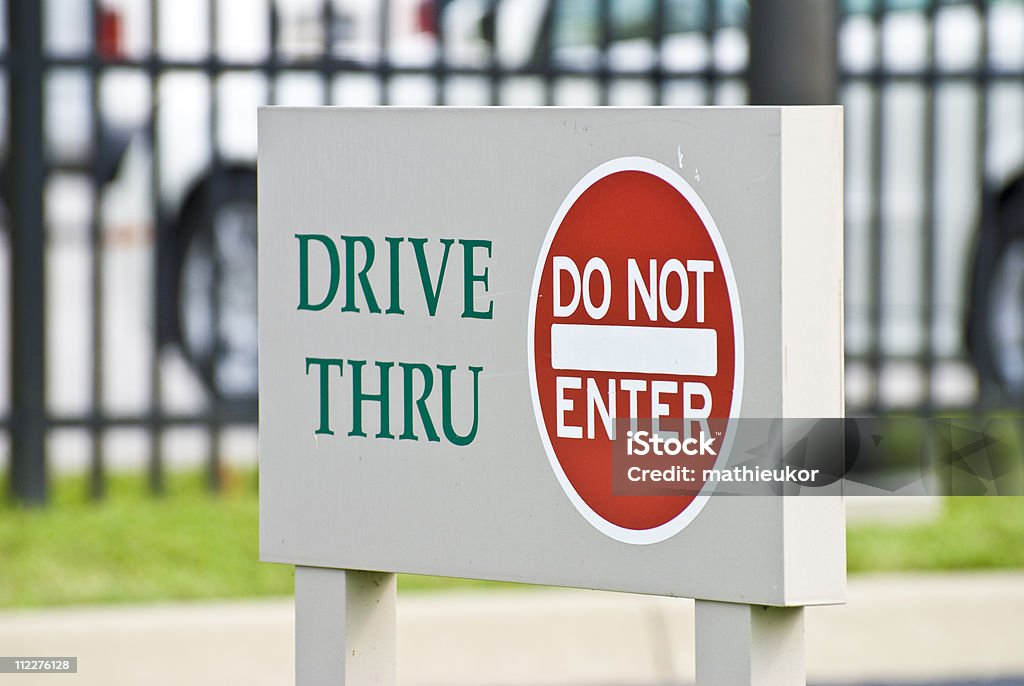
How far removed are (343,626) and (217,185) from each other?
398cm

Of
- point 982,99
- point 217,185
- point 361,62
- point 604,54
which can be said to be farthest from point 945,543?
point 217,185

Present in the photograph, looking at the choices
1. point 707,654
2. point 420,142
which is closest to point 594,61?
point 420,142

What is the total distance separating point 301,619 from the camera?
124 inches

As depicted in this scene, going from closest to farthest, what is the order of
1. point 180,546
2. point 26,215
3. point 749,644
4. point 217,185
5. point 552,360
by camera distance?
point 749,644
point 552,360
point 180,546
point 26,215
point 217,185

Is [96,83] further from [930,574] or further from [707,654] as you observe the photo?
[707,654]

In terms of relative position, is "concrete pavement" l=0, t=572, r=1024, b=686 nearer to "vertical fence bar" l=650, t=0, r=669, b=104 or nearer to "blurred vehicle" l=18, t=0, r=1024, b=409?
"blurred vehicle" l=18, t=0, r=1024, b=409

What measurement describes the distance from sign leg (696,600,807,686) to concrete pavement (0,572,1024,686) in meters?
2.50

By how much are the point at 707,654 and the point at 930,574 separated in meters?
3.44

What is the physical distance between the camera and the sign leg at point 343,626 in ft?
10.2

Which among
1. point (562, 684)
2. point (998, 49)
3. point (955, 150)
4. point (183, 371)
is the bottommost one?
point (562, 684)

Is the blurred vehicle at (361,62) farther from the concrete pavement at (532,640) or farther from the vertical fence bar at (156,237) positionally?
the concrete pavement at (532,640)

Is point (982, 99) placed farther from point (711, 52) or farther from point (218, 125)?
point (218, 125)

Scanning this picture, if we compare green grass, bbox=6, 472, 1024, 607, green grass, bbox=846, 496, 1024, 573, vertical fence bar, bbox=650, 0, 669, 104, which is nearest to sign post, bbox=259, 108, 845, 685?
green grass, bbox=6, 472, 1024, 607

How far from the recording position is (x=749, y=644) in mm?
2641
